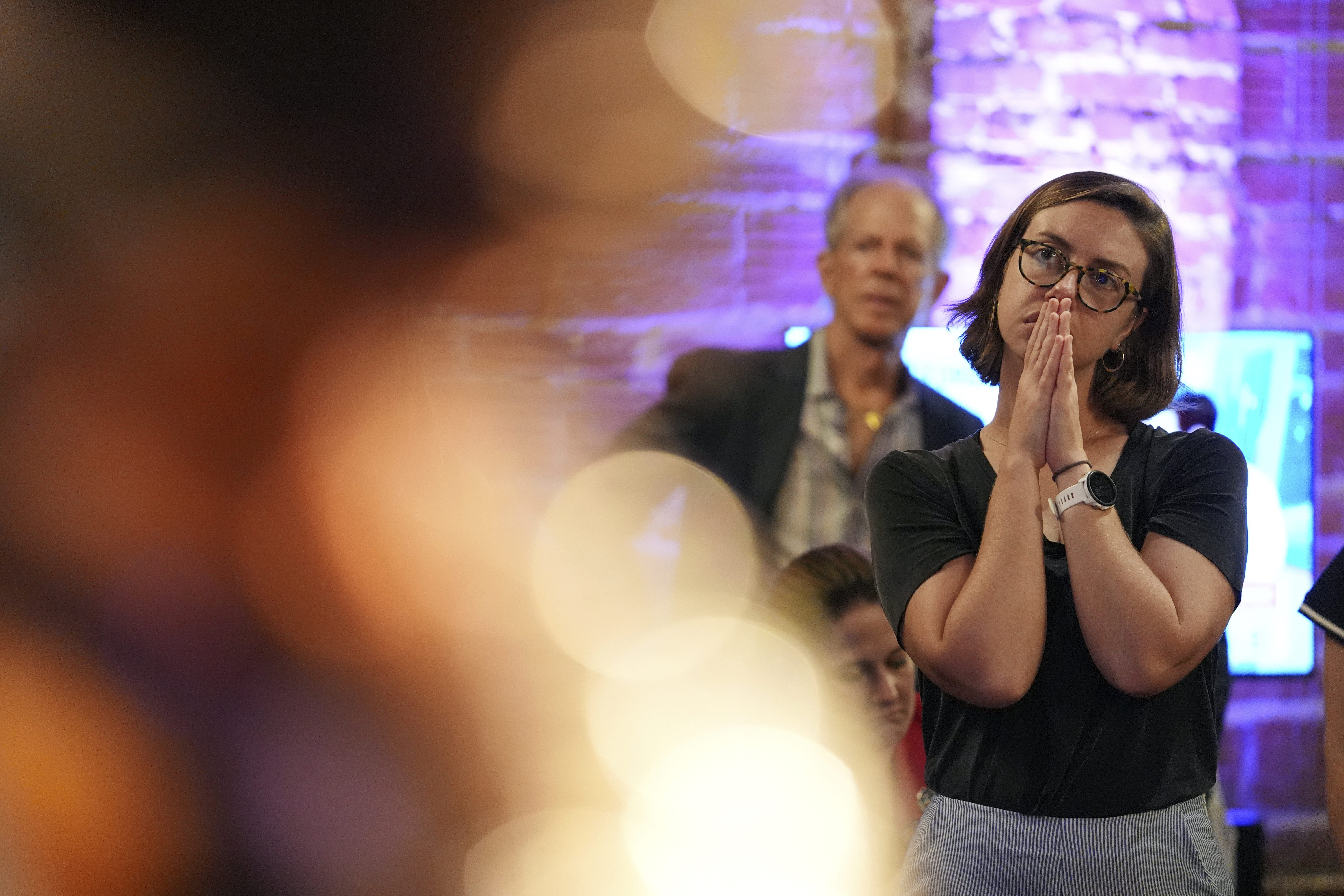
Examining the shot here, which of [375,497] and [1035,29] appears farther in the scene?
[1035,29]

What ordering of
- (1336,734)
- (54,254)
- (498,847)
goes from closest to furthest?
(54,254) < (1336,734) < (498,847)

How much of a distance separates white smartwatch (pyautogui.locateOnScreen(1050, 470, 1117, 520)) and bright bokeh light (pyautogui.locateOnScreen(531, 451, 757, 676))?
3.51 feet

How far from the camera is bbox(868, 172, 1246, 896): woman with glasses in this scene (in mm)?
872

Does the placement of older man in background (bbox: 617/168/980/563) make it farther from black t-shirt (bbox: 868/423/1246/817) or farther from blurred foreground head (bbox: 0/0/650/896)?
blurred foreground head (bbox: 0/0/650/896)

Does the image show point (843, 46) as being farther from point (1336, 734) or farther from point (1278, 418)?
point (1336, 734)

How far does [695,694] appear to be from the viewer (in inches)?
77.0

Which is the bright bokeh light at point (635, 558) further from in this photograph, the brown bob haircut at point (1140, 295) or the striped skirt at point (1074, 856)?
the striped skirt at point (1074, 856)

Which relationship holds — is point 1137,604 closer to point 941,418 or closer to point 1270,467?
point 941,418

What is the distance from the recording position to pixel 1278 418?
2.04 m

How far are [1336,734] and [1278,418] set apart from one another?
1025 millimetres

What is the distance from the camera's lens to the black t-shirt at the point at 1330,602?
45.5 inches

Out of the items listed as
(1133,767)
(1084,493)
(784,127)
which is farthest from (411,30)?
(784,127)

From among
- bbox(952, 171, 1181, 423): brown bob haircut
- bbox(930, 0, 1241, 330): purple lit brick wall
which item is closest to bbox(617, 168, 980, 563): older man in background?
bbox(930, 0, 1241, 330): purple lit brick wall

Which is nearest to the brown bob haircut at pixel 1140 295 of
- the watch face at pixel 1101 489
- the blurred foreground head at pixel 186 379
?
the watch face at pixel 1101 489
